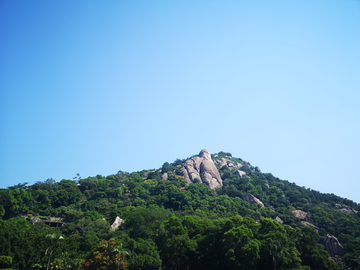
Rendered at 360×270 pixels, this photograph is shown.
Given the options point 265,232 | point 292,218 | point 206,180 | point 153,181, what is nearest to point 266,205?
point 292,218

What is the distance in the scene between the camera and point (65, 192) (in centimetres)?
7056

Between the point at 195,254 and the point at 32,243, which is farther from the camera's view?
the point at 195,254

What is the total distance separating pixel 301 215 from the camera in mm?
69938

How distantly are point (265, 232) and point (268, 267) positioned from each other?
499 cm

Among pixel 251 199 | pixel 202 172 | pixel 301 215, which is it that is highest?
pixel 202 172

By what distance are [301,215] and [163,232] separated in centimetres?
4537

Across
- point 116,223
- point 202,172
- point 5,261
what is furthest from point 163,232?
point 202,172

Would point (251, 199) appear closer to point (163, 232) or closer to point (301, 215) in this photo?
point (301, 215)

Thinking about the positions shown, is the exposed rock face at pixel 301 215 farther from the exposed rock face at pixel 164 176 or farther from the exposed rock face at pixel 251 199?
the exposed rock face at pixel 164 176

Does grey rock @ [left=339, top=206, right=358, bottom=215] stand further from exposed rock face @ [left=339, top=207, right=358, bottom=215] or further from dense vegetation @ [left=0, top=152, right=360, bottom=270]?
dense vegetation @ [left=0, top=152, right=360, bottom=270]

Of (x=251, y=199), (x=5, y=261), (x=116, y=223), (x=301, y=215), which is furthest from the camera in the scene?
(x=251, y=199)

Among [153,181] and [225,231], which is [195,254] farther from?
[153,181]

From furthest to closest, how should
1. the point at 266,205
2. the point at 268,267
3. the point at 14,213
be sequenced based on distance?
the point at 266,205
the point at 14,213
the point at 268,267

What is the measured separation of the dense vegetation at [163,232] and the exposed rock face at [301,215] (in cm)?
157
